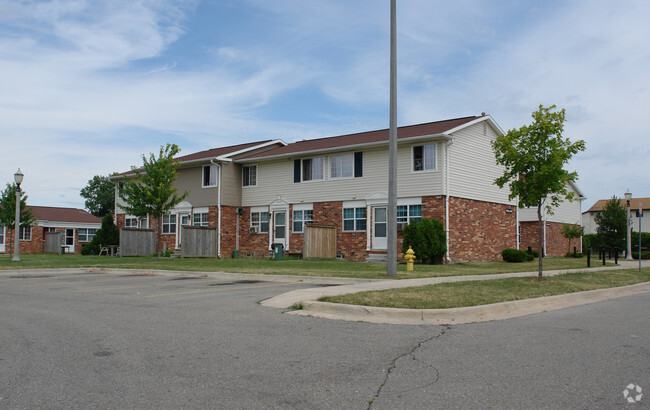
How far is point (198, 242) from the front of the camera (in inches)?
1155

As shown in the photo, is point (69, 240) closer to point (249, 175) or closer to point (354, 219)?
point (249, 175)

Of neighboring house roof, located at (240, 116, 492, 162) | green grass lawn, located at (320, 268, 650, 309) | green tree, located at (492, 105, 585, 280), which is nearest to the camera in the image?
green grass lawn, located at (320, 268, 650, 309)

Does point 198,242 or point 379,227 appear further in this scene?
point 198,242

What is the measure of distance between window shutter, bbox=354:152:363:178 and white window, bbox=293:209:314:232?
11.6 ft

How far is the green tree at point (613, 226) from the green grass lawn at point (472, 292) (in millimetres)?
22361

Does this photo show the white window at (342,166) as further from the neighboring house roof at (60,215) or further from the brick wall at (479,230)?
the neighboring house roof at (60,215)

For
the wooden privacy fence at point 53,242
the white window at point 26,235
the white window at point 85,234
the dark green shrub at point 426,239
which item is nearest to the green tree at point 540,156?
the dark green shrub at point 426,239

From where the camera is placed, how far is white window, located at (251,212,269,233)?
1228 inches

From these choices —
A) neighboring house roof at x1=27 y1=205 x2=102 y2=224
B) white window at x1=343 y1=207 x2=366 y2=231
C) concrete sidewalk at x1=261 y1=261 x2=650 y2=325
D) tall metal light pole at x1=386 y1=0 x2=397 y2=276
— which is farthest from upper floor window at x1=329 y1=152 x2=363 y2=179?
neighboring house roof at x1=27 y1=205 x2=102 y2=224

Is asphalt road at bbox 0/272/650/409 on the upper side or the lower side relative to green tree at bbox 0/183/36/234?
lower

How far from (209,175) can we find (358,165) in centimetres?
1022

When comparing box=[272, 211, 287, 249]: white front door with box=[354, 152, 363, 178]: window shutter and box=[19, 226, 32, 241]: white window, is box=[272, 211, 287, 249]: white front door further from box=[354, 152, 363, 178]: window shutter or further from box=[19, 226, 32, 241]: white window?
box=[19, 226, 32, 241]: white window

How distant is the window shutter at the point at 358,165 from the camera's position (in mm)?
27062

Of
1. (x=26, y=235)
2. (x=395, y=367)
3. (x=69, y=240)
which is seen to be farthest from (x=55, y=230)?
(x=395, y=367)
